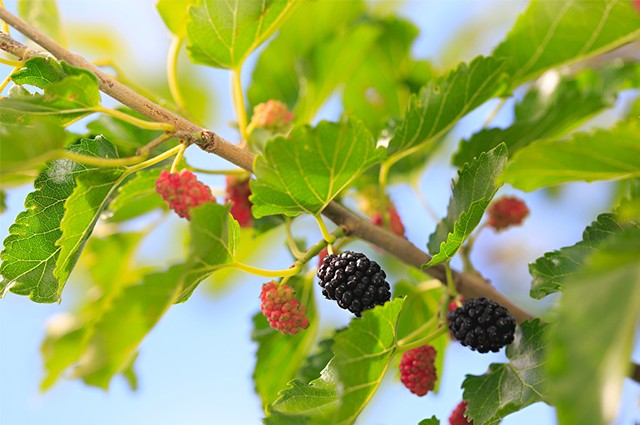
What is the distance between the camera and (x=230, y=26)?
3.96 ft

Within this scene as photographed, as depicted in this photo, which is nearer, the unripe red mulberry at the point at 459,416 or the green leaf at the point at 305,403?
the green leaf at the point at 305,403

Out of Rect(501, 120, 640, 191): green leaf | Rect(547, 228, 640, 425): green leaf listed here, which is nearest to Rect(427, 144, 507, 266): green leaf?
Rect(501, 120, 640, 191): green leaf

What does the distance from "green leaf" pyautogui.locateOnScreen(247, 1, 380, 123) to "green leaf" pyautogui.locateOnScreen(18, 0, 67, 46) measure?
45 centimetres

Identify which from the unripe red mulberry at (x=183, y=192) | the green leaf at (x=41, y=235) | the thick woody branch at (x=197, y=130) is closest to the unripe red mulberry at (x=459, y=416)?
the thick woody branch at (x=197, y=130)

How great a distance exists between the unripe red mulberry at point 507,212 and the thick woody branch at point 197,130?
0.34m

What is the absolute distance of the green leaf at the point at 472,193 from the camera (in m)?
0.96

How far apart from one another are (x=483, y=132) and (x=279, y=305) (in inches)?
21.8

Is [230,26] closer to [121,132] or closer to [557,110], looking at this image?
[121,132]

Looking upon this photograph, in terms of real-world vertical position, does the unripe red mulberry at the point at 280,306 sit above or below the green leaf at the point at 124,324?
below

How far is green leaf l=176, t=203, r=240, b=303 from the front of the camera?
2.75 ft

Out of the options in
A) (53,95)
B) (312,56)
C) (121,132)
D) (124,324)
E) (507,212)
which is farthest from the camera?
(312,56)

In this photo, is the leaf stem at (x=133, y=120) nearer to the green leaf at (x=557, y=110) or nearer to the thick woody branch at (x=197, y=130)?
the thick woody branch at (x=197, y=130)

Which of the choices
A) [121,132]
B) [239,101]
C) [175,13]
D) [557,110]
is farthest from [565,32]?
[121,132]

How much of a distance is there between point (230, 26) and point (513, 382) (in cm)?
69
